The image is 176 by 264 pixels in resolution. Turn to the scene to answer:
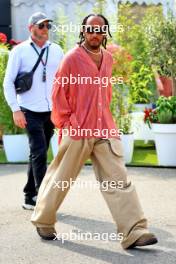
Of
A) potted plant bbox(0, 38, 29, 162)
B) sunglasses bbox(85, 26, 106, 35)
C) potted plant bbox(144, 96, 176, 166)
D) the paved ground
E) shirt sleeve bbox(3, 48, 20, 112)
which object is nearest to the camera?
Result: the paved ground

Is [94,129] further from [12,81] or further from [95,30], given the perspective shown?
[12,81]

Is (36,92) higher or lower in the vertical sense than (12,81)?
lower

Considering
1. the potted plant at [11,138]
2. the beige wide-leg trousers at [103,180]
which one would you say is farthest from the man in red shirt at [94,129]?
the potted plant at [11,138]

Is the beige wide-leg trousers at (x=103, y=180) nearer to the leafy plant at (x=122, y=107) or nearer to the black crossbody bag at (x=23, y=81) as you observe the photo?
the black crossbody bag at (x=23, y=81)

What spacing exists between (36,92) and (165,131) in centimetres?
283

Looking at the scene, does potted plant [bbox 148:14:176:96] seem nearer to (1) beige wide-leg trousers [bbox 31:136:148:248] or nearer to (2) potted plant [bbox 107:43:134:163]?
(2) potted plant [bbox 107:43:134:163]

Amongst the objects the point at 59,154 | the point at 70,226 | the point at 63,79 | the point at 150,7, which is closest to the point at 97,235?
the point at 70,226

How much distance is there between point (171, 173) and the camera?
8492 millimetres

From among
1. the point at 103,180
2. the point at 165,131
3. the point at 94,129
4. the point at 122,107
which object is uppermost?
the point at 94,129

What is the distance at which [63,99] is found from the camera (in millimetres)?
5285

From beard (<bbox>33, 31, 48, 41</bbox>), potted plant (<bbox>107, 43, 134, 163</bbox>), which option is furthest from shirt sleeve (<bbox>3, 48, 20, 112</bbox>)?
potted plant (<bbox>107, 43, 134, 163</bbox>)

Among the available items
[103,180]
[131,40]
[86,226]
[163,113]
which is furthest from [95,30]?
[131,40]

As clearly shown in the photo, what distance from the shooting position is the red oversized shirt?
521 centimetres

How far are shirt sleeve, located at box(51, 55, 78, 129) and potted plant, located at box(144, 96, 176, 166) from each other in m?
3.70
